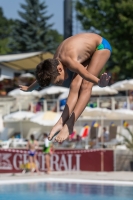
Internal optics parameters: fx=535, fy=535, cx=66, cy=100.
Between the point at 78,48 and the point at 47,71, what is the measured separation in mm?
542

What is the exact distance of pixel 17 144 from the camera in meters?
22.2

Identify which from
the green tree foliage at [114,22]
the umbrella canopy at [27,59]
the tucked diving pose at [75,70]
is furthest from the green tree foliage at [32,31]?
the tucked diving pose at [75,70]

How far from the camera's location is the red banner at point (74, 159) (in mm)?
18219

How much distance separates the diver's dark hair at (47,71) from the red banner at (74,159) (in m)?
11.1

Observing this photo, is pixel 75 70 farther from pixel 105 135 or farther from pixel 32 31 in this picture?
pixel 32 31

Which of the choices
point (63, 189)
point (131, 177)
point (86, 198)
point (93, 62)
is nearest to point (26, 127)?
point (131, 177)

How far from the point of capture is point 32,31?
4588cm

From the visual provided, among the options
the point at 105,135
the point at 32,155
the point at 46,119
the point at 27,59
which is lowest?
the point at 32,155

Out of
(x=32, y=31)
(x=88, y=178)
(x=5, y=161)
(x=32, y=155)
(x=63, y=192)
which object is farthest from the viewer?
(x=32, y=31)

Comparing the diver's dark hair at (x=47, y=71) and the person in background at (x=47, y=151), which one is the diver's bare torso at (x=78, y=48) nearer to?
the diver's dark hair at (x=47, y=71)

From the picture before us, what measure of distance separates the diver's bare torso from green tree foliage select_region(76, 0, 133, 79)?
1893 cm

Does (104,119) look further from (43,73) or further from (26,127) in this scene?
(43,73)

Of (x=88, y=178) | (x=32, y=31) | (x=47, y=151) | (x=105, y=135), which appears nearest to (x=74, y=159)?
(x=47, y=151)

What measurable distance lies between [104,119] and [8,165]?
572 centimetres
